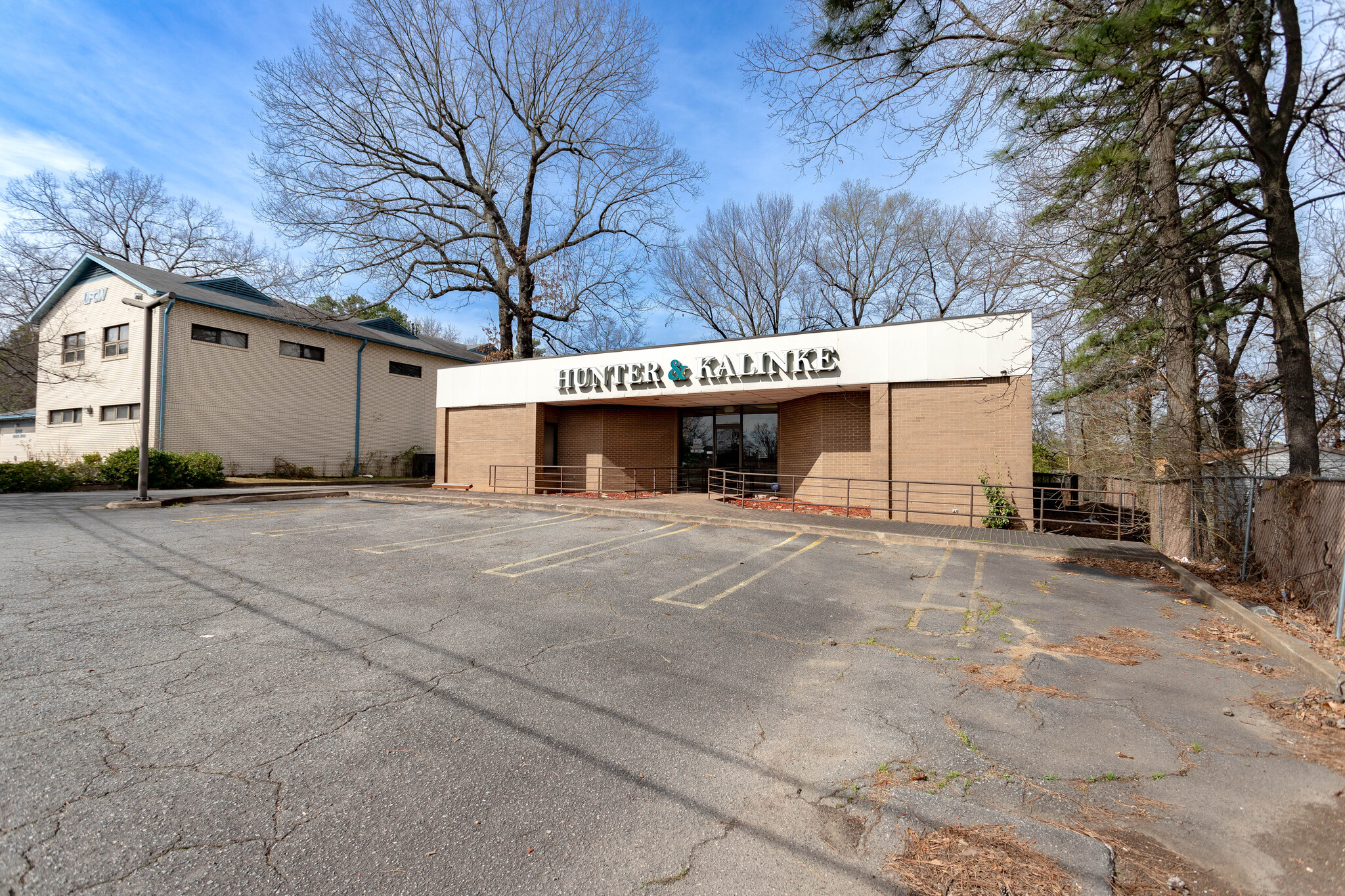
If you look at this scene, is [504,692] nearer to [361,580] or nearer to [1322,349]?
[361,580]

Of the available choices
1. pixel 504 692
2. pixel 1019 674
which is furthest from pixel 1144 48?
pixel 504 692

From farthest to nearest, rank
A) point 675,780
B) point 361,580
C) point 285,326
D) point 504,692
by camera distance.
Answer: point 285,326, point 361,580, point 504,692, point 675,780

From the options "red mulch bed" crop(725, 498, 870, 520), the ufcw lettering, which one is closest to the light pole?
the ufcw lettering

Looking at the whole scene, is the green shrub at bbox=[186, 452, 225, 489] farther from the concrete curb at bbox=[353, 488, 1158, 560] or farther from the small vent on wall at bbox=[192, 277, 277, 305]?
the small vent on wall at bbox=[192, 277, 277, 305]

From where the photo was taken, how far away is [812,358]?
14516 millimetres

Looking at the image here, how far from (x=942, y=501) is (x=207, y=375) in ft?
88.7

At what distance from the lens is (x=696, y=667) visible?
457 centimetres

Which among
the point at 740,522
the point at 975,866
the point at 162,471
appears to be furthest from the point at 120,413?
the point at 975,866

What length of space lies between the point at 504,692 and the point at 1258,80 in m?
11.4

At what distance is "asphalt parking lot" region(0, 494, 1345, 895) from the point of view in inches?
93.7

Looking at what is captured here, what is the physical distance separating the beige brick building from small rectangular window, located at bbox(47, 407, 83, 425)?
0.07 m

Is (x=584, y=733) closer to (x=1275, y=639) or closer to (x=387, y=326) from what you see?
(x=1275, y=639)

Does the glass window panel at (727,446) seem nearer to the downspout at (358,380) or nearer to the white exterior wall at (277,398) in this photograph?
the white exterior wall at (277,398)

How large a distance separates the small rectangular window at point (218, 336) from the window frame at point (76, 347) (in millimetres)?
6430
